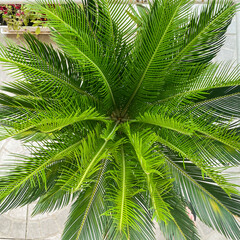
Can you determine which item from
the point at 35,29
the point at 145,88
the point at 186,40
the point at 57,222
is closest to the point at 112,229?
the point at 145,88

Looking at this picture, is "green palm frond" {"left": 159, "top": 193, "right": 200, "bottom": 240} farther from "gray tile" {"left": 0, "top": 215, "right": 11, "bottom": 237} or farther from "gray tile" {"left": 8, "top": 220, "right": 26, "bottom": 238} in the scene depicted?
"gray tile" {"left": 0, "top": 215, "right": 11, "bottom": 237}

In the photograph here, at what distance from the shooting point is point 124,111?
5.35ft

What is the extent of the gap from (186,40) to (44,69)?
70 cm

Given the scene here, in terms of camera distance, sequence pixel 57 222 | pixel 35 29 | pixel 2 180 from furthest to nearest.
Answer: pixel 35 29 → pixel 57 222 → pixel 2 180

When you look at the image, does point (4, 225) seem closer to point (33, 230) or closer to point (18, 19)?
point (33, 230)

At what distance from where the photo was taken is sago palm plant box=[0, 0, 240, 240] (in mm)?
1181

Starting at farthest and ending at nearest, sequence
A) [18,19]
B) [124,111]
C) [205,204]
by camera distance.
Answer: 1. [18,19]
2. [124,111]
3. [205,204]

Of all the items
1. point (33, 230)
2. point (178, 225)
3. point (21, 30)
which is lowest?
point (178, 225)

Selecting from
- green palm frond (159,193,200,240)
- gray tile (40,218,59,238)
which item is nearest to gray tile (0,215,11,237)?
gray tile (40,218,59,238)

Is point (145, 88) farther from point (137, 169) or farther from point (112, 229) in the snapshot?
point (112, 229)

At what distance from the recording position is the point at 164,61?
1323 millimetres

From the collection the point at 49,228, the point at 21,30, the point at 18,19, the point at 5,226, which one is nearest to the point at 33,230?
the point at 49,228

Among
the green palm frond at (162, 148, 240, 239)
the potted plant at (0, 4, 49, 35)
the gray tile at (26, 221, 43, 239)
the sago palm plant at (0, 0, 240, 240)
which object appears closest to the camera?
the sago palm plant at (0, 0, 240, 240)

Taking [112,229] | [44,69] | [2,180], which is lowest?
[112,229]
